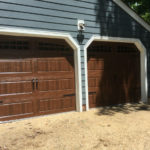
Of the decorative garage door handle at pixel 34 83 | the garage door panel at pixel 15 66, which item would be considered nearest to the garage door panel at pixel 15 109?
→ the decorative garage door handle at pixel 34 83

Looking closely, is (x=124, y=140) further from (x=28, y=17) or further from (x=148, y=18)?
(x=148, y=18)

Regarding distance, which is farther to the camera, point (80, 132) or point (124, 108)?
point (124, 108)

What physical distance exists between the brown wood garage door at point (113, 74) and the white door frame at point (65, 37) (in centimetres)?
50

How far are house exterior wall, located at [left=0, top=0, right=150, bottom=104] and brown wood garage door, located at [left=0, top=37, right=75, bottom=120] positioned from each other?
16.3 inches

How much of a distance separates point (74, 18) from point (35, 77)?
2.06m

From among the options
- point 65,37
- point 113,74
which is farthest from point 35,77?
point 113,74

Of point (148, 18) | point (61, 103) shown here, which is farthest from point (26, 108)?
point (148, 18)

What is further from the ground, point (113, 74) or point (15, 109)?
point (113, 74)

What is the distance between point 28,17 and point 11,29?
1.82 feet

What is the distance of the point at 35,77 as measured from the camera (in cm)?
450

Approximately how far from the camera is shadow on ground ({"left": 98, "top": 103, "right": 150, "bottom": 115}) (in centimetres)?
500

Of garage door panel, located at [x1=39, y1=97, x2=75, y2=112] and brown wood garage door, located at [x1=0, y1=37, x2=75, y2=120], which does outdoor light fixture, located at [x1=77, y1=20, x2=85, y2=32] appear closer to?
brown wood garage door, located at [x1=0, y1=37, x2=75, y2=120]

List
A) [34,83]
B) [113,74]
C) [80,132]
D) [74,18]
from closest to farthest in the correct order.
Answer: [80,132] < [34,83] < [74,18] < [113,74]

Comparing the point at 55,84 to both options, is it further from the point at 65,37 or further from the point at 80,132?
the point at 80,132
